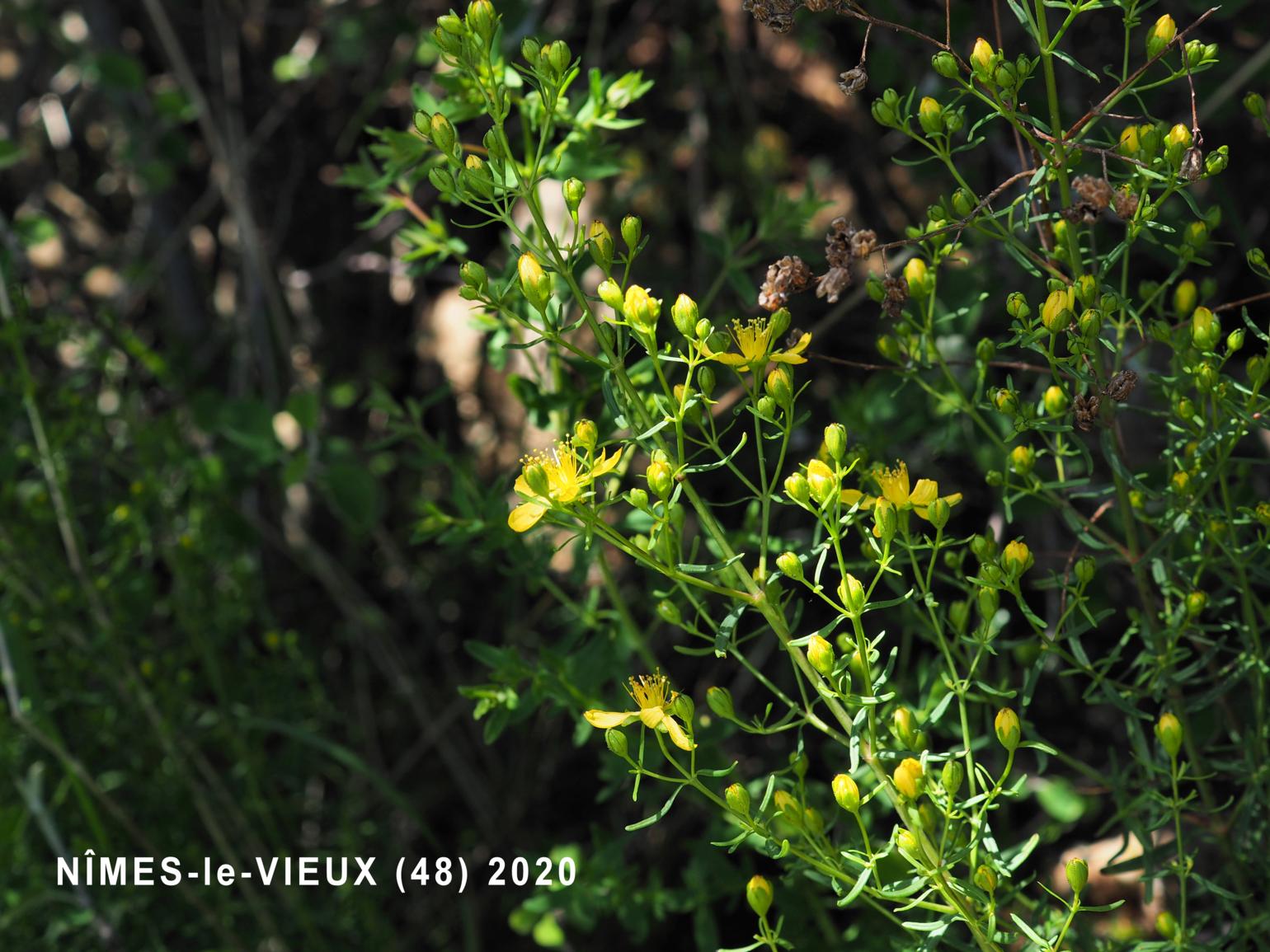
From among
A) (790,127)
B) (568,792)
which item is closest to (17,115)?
(790,127)

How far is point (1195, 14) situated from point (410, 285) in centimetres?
116

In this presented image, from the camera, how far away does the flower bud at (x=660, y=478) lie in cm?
72

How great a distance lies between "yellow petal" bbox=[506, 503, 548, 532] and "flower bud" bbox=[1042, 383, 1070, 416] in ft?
1.15

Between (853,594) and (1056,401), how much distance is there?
0.23m

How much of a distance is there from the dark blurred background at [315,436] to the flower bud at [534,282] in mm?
309

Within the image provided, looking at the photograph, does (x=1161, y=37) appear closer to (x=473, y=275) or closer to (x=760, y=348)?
(x=760, y=348)

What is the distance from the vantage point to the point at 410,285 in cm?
203

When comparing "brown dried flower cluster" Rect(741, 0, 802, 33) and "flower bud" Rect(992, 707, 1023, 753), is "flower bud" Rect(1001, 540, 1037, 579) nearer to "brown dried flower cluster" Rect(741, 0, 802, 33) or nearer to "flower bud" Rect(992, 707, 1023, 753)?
"flower bud" Rect(992, 707, 1023, 753)

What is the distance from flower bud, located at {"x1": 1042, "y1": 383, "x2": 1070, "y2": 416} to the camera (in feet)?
2.78

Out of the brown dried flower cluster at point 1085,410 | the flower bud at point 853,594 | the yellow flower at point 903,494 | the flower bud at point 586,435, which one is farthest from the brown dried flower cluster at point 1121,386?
the flower bud at point 586,435

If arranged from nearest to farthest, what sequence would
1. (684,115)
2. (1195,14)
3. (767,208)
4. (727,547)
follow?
(727,547), (767,208), (1195,14), (684,115)

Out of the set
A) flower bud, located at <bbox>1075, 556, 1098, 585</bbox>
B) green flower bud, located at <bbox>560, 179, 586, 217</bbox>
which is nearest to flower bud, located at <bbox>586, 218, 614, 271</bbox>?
green flower bud, located at <bbox>560, 179, 586, 217</bbox>

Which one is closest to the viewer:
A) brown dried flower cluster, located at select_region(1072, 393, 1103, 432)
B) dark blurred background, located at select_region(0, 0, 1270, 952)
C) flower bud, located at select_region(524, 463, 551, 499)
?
flower bud, located at select_region(524, 463, 551, 499)

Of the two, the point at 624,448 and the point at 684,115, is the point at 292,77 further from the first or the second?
the point at 624,448
